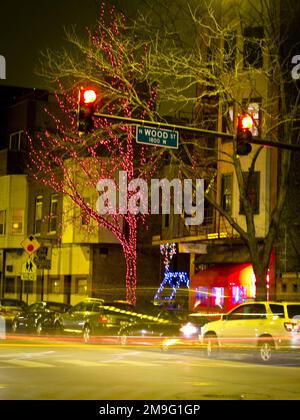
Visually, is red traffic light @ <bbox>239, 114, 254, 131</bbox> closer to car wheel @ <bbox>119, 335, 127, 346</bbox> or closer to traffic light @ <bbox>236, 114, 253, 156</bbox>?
traffic light @ <bbox>236, 114, 253, 156</bbox>

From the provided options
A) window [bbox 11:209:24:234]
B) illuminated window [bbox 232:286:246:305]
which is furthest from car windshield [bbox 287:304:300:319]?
window [bbox 11:209:24:234]

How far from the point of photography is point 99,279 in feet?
141

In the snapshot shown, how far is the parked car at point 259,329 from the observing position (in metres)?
22.0

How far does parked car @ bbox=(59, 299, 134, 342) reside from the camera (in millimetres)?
28547

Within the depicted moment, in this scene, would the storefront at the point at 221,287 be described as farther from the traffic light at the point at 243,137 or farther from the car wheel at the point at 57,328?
the traffic light at the point at 243,137

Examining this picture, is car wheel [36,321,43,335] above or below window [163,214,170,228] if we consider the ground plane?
below

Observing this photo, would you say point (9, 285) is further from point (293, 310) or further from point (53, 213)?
point (293, 310)

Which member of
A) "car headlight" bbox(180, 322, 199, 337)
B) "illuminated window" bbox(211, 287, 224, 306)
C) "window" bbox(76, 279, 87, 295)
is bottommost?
"car headlight" bbox(180, 322, 199, 337)

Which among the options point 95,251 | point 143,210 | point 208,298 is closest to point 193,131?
point 208,298

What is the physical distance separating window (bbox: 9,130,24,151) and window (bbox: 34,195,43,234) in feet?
15.9

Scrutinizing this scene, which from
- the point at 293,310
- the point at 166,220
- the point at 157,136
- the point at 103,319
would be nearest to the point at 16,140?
the point at 166,220

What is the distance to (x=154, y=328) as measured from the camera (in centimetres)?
2669

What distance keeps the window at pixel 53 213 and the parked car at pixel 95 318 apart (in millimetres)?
14552
